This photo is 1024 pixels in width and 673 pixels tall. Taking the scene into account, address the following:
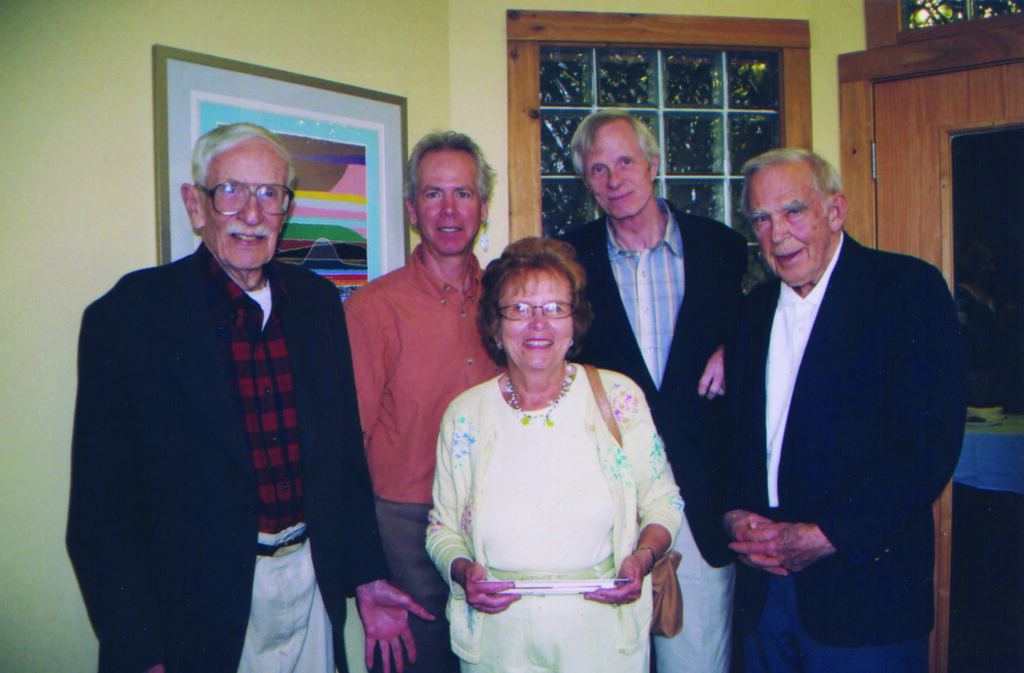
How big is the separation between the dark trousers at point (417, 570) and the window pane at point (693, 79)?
7.51 feet

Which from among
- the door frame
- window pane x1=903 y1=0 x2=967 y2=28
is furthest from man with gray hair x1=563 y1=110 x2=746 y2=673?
window pane x1=903 y1=0 x2=967 y2=28

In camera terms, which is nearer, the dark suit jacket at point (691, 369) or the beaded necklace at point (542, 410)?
the beaded necklace at point (542, 410)

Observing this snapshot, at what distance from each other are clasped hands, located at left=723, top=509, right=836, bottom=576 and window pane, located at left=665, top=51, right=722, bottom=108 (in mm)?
2103

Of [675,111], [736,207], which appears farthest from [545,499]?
[675,111]

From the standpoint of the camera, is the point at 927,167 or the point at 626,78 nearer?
the point at 927,167

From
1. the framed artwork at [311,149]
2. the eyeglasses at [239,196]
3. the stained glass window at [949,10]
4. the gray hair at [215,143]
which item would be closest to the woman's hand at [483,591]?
the eyeglasses at [239,196]

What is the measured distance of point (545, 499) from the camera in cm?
156

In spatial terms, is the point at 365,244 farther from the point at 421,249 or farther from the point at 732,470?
the point at 732,470

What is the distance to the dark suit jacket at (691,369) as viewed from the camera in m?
2.00

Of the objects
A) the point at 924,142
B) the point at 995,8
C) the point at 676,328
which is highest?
the point at 995,8

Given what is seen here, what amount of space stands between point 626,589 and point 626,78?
2454 mm

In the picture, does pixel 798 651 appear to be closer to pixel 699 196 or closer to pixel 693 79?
pixel 699 196

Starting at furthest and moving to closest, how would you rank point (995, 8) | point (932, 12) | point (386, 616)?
point (932, 12) < point (995, 8) < point (386, 616)

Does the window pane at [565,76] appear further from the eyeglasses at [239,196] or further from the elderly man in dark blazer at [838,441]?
the eyeglasses at [239,196]
